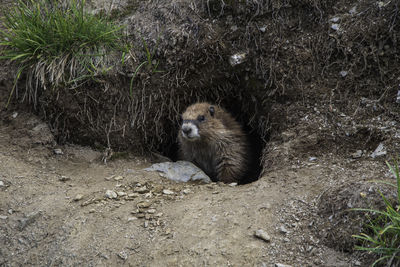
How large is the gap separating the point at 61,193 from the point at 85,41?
218 centimetres

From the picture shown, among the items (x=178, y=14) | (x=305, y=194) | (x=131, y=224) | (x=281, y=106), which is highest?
(x=178, y=14)

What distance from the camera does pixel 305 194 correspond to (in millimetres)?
3740

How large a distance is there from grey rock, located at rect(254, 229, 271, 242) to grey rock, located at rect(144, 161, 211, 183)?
173cm

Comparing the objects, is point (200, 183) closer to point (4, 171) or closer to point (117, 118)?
point (117, 118)

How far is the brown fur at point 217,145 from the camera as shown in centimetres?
549

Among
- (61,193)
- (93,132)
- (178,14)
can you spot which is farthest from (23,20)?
(61,193)

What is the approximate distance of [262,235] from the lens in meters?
3.32

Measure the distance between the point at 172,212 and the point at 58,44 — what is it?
2.88 m

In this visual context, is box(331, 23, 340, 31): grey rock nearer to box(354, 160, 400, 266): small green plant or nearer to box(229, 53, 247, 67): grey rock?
box(229, 53, 247, 67): grey rock

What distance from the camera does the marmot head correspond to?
5.17m

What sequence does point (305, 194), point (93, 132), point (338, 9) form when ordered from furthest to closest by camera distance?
1. point (93, 132)
2. point (338, 9)
3. point (305, 194)

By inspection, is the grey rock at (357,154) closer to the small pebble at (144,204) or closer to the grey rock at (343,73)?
the grey rock at (343,73)

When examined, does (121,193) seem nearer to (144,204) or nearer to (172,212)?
(144,204)

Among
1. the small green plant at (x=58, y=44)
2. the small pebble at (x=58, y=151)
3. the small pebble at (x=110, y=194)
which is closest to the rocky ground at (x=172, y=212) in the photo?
the small pebble at (x=110, y=194)
